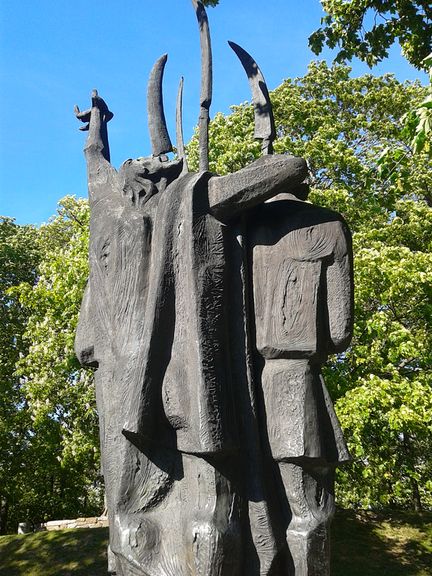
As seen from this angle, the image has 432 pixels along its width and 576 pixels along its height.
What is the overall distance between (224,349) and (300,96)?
16330mm

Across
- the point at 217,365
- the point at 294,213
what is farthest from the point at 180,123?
the point at 217,365

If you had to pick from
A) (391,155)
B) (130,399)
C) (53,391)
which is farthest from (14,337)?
(130,399)

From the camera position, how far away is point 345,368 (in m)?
10.9

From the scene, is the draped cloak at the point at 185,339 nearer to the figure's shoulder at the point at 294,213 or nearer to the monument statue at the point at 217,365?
the monument statue at the point at 217,365

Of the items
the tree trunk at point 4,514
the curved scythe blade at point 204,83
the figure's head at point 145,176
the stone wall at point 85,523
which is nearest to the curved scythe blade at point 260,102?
the curved scythe blade at point 204,83

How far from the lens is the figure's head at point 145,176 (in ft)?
10.8

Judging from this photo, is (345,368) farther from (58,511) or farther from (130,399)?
(58,511)

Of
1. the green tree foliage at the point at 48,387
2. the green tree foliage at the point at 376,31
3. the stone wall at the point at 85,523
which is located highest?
the green tree foliage at the point at 376,31

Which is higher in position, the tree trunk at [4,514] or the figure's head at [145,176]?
the figure's head at [145,176]

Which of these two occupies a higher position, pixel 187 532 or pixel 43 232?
pixel 43 232

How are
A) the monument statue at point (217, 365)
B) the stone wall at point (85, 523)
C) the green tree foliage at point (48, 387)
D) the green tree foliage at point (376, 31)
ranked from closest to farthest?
the monument statue at point (217, 365) < the green tree foliage at point (376, 31) < the green tree foliage at point (48, 387) < the stone wall at point (85, 523)

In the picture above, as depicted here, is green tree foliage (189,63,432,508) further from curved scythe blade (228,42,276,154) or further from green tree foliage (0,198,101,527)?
green tree foliage (0,198,101,527)

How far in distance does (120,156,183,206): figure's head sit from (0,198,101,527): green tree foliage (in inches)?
358

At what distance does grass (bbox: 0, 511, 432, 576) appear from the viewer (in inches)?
388
